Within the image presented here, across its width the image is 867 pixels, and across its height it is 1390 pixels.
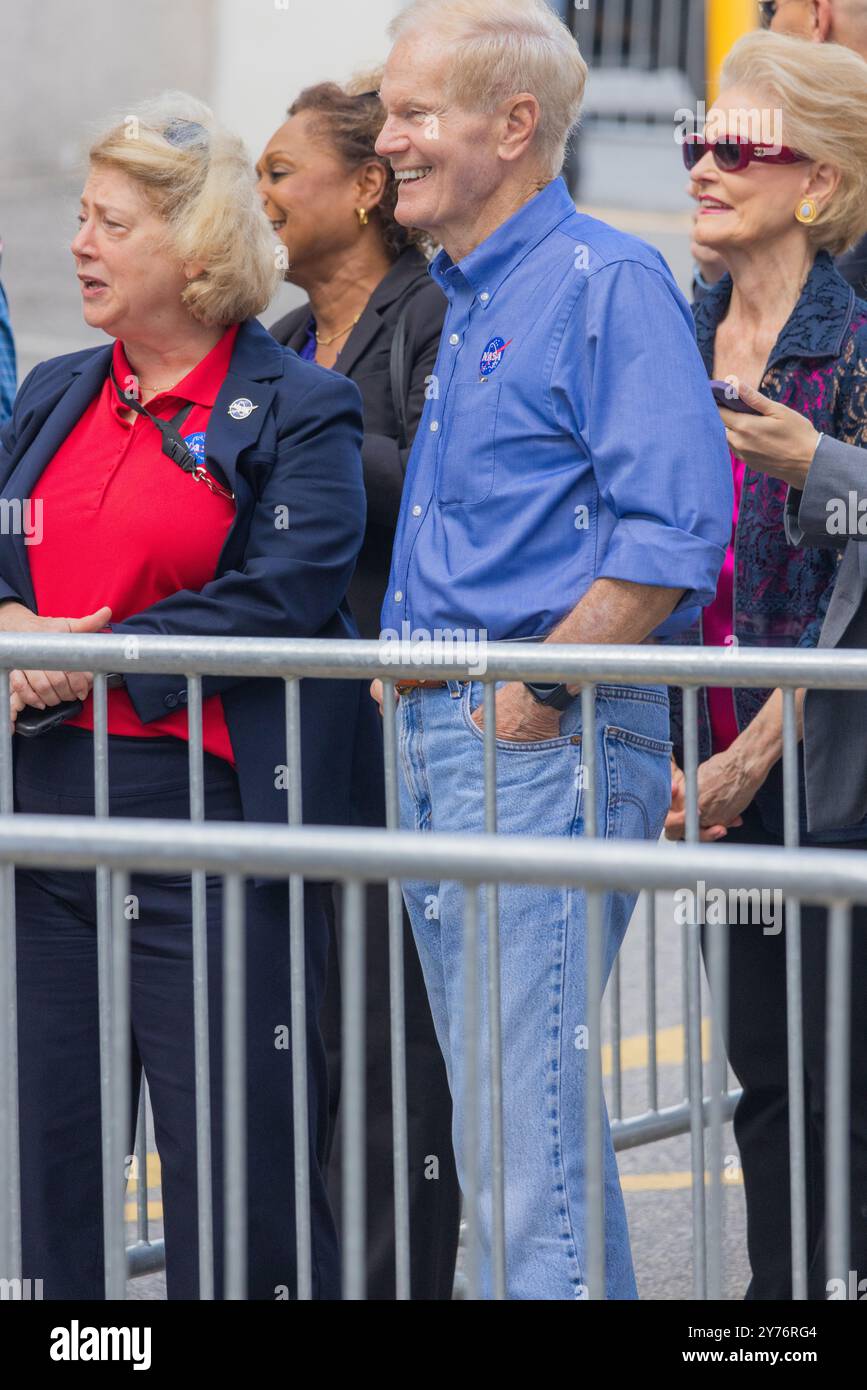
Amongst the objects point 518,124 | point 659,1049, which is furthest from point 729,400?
point 659,1049

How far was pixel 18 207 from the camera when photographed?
54.2 feet

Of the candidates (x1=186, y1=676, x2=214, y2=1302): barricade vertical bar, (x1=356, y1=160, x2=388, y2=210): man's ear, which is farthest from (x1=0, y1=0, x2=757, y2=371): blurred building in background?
(x1=186, y1=676, x2=214, y2=1302): barricade vertical bar

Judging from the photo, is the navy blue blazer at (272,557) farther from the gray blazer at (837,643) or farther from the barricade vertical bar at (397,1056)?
the gray blazer at (837,643)

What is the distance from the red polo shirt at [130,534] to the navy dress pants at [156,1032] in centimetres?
9

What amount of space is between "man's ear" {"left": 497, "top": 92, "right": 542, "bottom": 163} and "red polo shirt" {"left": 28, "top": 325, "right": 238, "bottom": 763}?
65cm

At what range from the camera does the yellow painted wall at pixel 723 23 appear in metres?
17.2

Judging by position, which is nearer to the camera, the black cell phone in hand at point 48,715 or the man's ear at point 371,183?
the black cell phone in hand at point 48,715

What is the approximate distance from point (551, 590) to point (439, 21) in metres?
0.91

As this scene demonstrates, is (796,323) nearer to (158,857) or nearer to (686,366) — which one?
(686,366)

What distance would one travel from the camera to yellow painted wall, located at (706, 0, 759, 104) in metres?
17.2

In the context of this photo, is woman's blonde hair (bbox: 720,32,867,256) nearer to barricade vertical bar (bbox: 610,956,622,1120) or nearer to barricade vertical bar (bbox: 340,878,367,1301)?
barricade vertical bar (bbox: 610,956,622,1120)

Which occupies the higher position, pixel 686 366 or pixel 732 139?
pixel 732 139

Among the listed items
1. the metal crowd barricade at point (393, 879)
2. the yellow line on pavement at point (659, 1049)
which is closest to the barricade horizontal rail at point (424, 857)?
the metal crowd barricade at point (393, 879)

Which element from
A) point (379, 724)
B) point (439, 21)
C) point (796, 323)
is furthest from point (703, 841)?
point (439, 21)
